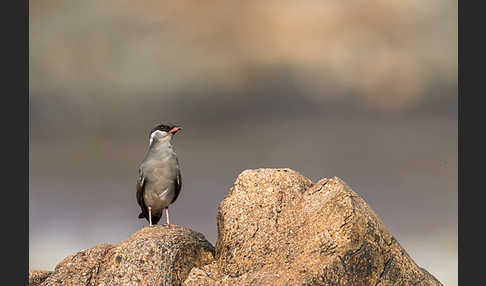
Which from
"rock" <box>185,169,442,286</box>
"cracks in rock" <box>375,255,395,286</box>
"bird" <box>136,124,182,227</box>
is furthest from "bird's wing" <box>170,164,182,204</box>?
"cracks in rock" <box>375,255,395,286</box>

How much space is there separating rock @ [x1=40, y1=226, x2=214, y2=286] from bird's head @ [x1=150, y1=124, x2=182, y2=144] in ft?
5.40

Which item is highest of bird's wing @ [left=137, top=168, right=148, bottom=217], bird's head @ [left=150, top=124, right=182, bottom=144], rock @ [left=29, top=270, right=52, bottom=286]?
bird's head @ [left=150, top=124, right=182, bottom=144]

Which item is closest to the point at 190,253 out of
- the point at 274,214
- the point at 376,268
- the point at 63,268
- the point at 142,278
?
the point at 142,278

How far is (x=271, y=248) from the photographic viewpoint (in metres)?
8.87

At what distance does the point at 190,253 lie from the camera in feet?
31.0

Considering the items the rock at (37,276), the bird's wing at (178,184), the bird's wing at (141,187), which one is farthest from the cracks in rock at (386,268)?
the rock at (37,276)

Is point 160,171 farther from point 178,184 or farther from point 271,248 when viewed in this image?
point 271,248

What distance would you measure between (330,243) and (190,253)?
2.30 m

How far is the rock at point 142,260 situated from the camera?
9.10 m

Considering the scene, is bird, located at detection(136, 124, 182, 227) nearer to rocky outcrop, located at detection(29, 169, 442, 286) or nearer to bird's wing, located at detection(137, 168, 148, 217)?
bird's wing, located at detection(137, 168, 148, 217)

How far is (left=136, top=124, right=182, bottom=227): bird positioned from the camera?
10711 mm

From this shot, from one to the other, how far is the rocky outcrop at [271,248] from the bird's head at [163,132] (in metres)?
1.68

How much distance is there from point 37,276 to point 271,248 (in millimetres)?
4729

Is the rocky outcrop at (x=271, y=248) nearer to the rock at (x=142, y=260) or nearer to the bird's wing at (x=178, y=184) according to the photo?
the rock at (x=142, y=260)
